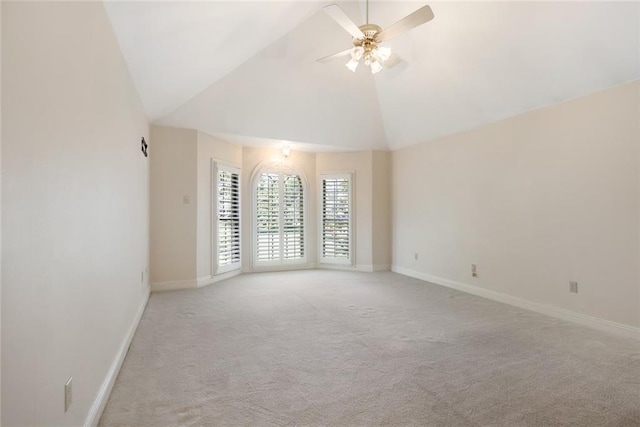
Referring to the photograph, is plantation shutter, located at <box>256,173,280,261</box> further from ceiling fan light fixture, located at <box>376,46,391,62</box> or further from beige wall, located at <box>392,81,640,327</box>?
ceiling fan light fixture, located at <box>376,46,391,62</box>

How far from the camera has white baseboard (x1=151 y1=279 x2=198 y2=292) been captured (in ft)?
15.8

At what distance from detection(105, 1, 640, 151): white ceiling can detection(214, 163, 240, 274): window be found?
69cm

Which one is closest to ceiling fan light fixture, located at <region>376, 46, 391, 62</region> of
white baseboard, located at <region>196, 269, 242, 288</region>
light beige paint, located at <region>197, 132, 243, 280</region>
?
light beige paint, located at <region>197, 132, 243, 280</region>

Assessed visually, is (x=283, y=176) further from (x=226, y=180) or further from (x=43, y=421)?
(x=43, y=421)

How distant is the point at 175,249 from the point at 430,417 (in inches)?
162

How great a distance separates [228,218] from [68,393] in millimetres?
4315

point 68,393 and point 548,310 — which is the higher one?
point 68,393

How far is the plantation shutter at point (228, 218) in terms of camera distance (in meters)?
5.59

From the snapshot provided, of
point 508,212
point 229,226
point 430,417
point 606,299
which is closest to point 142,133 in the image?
point 229,226

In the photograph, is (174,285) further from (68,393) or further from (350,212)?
(68,393)

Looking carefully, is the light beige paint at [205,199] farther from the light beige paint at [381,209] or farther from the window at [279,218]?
the light beige paint at [381,209]

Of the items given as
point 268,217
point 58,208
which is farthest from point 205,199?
point 58,208

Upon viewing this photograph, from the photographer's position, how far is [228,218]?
5750mm

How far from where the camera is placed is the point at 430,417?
1925 millimetres
